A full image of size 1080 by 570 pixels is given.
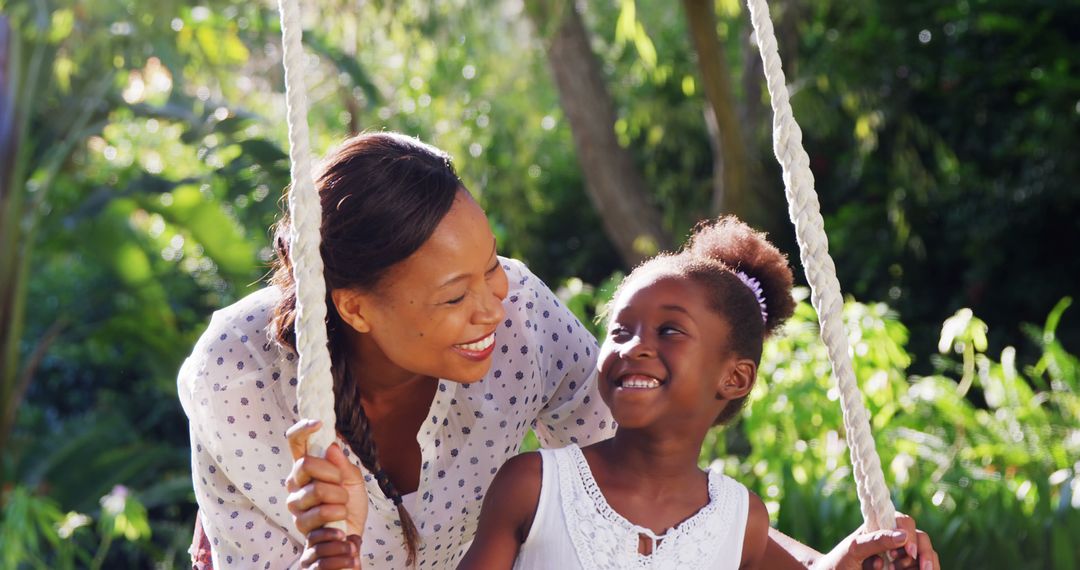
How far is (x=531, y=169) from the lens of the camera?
7578 mm

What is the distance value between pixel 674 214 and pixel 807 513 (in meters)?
3.82

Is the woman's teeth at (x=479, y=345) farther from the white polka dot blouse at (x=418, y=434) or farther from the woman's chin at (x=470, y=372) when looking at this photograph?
the white polka dot blouse at (x=418, y=434)

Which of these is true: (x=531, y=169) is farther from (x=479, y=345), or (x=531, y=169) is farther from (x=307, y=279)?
(x=307, y=279)

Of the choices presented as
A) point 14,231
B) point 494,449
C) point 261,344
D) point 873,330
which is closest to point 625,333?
point 494,449

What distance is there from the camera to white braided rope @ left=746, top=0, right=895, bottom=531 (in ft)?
5.70

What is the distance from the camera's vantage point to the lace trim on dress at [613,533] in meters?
1.91

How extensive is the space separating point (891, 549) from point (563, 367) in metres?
0.77

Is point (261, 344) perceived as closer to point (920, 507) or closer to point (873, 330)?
point (920, 507)

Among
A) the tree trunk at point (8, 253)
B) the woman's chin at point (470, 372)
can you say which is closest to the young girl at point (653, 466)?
the woman's chin at point (470, 372)

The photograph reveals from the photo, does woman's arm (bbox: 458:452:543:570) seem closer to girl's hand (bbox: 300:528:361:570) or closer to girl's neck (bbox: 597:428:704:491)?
girl's neck (bbox: 597:428:704:491)

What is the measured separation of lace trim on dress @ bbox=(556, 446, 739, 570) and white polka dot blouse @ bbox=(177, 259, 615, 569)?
0.36 m

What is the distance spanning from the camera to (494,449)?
2311mm

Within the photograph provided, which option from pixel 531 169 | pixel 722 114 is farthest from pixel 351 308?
pixel 531 169

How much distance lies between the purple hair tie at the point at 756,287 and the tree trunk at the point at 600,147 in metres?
3.66
